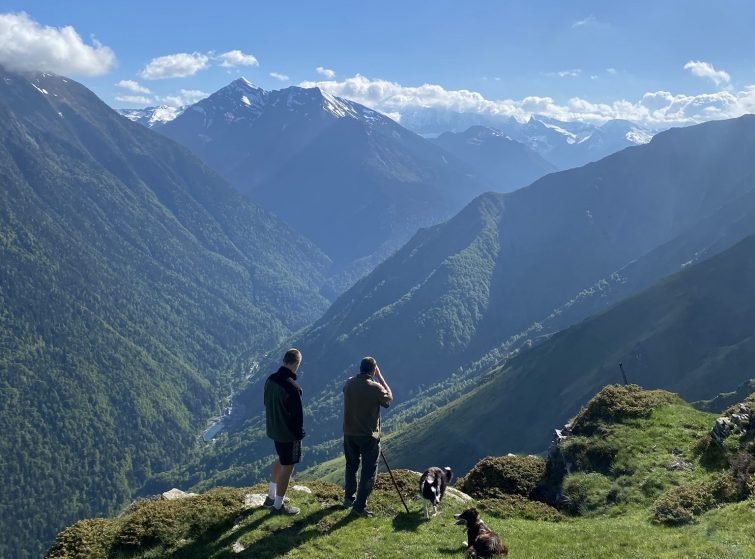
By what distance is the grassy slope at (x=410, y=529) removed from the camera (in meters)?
17.6

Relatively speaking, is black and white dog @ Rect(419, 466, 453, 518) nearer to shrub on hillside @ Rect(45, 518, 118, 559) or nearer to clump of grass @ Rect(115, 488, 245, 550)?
clump of grass @ Rect(115, 488, 245, 550)

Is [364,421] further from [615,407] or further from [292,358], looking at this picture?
[615,407]

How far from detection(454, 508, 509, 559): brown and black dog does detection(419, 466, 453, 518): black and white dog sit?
3140 mm

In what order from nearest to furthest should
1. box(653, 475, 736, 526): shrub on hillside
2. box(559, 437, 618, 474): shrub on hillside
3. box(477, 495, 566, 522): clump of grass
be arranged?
box(653, 475, 736, 526): shrub on hillside
box(477, 495, 566, 522): clump of grass
box(559, 437, 618, 474): shrub on hillside

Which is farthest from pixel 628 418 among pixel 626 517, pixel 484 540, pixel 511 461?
pixel 484 540

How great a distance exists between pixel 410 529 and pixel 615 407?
16780mm

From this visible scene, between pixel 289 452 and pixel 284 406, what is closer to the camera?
pixel 284 406

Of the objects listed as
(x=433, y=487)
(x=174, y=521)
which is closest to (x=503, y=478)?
(x=433, y=487)

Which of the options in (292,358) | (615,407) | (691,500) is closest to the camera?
(292,358)

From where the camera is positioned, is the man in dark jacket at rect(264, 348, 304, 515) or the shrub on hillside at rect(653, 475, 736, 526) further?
the shrub on hillside at rect(653, 475, 736, 526)

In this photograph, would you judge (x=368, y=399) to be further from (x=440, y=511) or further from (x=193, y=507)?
(x=193, y=507)

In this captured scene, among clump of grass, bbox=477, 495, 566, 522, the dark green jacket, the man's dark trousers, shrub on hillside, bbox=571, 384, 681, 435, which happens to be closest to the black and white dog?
the man's dark trousers

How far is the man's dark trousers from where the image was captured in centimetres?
2072

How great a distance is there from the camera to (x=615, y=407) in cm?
3152
